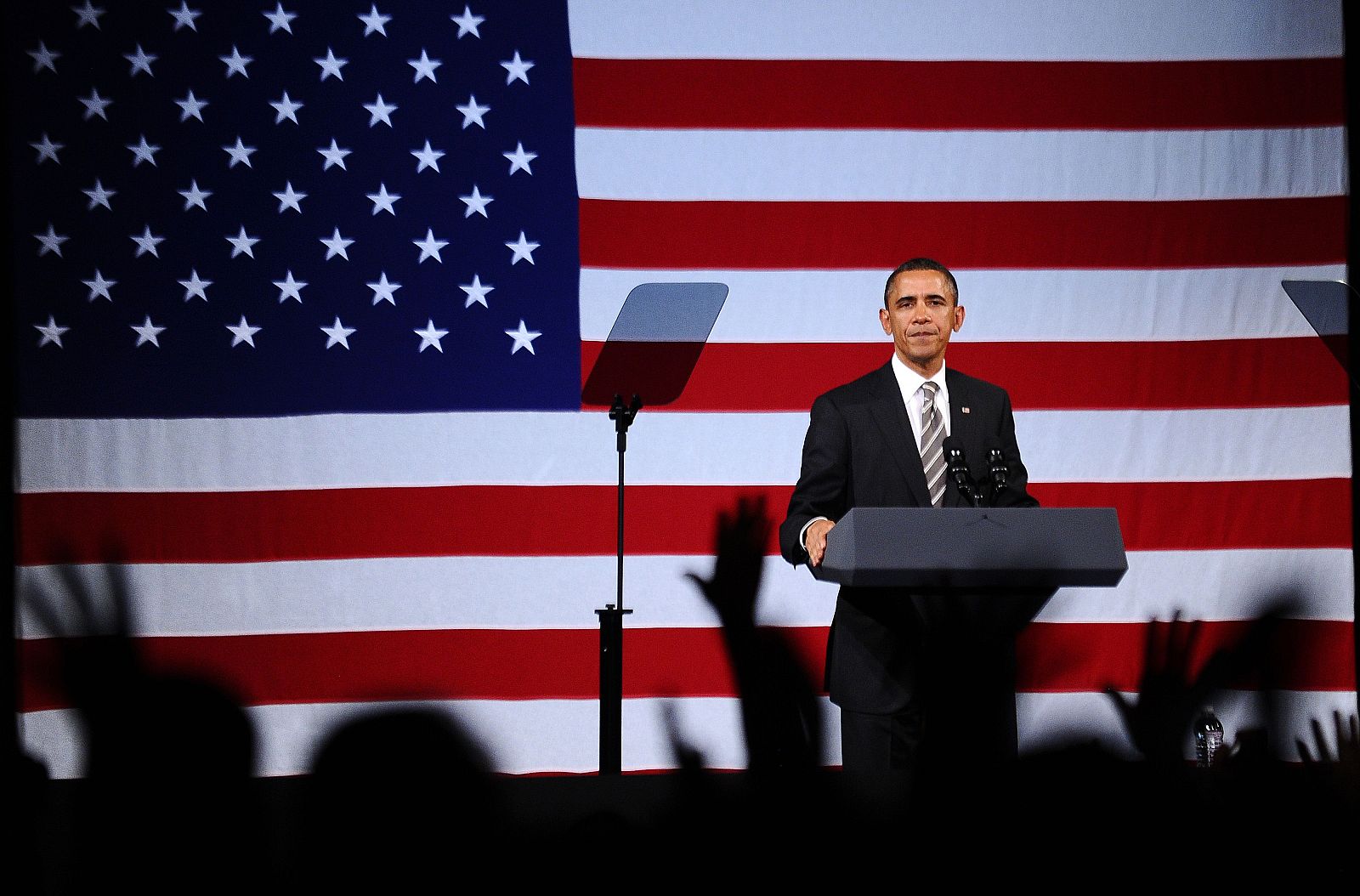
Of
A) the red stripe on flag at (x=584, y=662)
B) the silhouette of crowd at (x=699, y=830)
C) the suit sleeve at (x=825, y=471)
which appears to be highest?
the suit sleeve at (x=825, y=471)

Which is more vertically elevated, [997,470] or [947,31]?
[947,31]

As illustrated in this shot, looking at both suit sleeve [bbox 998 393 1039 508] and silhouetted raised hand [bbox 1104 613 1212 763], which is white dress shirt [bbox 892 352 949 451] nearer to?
suit sleeve [bbox 998 393 1039 508]

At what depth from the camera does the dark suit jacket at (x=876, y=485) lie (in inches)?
67.9

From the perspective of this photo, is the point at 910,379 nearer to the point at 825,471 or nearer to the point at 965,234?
the point at 825,471

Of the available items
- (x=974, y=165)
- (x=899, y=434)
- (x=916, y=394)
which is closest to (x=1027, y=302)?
(x=974, y=165)

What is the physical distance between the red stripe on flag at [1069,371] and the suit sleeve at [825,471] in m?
0.73

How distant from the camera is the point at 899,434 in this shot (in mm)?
1860

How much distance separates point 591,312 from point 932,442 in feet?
3.72

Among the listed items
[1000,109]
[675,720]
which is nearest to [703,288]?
[1000,109]

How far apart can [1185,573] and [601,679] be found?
1.66 metres

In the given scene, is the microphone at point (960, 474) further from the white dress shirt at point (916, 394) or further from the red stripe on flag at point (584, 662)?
the red stripe on flag at point (584, 662)

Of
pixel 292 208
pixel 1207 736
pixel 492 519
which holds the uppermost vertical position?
pixel 292 208

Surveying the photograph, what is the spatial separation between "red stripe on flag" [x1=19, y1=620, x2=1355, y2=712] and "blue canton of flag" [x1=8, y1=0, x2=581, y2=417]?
66 centimetres

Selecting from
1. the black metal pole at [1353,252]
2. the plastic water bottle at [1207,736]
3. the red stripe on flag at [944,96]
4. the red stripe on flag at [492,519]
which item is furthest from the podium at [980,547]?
the black metal pole at [1353,252]
